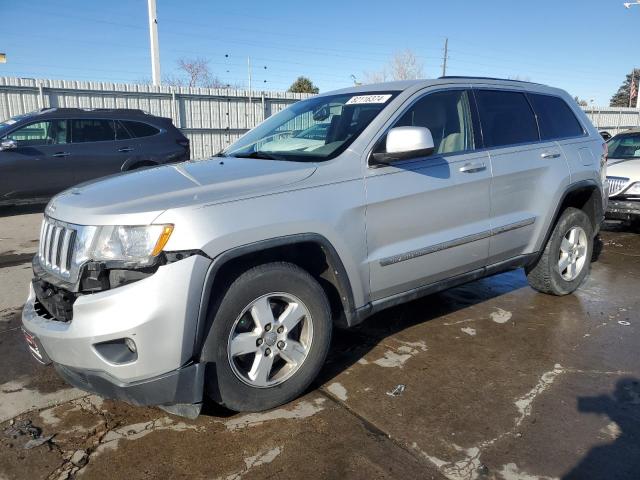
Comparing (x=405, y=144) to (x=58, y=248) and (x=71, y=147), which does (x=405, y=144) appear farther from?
(x=71, y=147)

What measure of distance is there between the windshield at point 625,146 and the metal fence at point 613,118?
1929cm

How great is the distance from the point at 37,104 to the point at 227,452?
1413 centimetres

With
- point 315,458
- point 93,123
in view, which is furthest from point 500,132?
point 93,123

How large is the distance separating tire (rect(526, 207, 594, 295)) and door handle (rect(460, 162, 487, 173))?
→ 133 centimetres

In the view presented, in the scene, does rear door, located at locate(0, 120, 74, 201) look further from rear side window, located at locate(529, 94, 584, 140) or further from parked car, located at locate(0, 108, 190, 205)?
rear side window, located at locate(529, 94, 584, 140)

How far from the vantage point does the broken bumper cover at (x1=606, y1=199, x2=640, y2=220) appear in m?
7.37

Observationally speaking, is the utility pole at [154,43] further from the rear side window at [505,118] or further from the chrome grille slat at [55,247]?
the chrome grille slat at [55,247]

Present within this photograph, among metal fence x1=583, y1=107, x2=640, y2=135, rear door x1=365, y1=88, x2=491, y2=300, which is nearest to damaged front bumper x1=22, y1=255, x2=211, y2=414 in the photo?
rear door x1=365, y1=88, x2=491, y2=300

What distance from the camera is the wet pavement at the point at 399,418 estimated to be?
2.47 metres

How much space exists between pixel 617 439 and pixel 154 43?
19.3 meters

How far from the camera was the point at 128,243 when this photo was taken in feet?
7.92

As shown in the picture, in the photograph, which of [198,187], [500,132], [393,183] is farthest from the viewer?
[500,132]

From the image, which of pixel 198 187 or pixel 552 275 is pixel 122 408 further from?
pixel 552 275

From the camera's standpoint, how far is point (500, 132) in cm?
409
